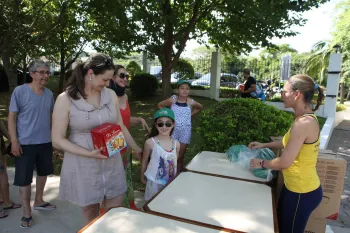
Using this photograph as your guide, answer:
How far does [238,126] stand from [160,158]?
134cm

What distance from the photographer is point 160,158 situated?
8.61ft

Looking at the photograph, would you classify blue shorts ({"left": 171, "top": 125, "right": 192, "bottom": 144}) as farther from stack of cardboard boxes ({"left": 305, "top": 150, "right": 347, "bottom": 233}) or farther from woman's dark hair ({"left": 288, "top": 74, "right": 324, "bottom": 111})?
woman's dark hair ({"left": 288, "top": 74, "right": 324, "bottom": 111})

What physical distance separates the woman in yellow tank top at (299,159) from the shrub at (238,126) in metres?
1.39

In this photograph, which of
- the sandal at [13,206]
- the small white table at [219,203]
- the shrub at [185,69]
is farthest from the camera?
the shrub at [185,69]

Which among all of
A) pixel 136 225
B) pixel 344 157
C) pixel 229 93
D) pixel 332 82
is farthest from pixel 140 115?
pixel 136 225

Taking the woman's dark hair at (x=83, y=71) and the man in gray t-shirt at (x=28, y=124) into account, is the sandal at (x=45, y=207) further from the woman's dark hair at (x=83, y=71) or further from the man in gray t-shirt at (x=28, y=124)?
the woman's dark hair at (x=83, y=71)

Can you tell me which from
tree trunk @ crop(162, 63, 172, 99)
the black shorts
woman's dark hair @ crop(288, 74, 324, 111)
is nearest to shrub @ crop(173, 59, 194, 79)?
tree trunk @ crop(162, 63, 172, 99)

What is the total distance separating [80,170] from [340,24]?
1810 cm

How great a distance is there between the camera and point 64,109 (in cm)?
197

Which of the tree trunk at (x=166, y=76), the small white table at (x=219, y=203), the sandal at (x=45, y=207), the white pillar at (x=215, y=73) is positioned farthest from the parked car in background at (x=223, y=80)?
the small white table at (x=219, y=203)

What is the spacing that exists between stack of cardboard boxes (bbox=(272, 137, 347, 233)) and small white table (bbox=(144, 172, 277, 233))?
1.64 feet

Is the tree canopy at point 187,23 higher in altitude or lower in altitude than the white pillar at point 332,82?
higher

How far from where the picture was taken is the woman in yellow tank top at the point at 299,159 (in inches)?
73.4

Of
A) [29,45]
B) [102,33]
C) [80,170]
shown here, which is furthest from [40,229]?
[102,33]
